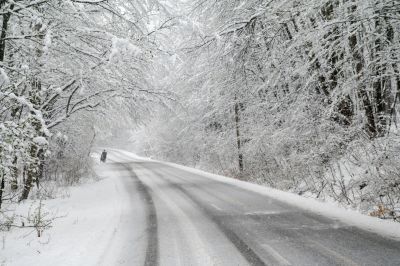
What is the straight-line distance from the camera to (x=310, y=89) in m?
12.6

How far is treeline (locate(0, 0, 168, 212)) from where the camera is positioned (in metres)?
5.96

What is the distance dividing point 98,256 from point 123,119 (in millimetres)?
8772

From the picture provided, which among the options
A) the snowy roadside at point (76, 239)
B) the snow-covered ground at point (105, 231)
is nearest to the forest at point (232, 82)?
the snow-covered ground at point (105, 231)

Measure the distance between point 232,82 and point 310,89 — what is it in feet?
14.8

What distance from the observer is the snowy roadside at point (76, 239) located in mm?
5379

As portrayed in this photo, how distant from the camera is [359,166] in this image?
9.70m

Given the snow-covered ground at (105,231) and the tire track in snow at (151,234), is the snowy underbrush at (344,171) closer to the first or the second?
the snow-covered ground at (105,231)

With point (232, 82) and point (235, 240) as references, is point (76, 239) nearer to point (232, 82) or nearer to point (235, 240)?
point (235, 240)

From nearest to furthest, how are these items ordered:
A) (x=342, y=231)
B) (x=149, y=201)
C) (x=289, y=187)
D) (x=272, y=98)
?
(x=342, y=231)
(x=149, y=201)
(x=289, y=187)
(x=272, y=98)

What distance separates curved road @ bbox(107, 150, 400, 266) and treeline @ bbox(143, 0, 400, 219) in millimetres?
1750

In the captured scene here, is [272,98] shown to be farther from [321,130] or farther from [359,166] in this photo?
[359,166]

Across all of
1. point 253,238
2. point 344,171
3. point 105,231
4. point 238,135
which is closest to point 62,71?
point 105,231

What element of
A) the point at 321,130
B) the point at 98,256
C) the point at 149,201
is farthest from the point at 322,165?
the point at 98,256

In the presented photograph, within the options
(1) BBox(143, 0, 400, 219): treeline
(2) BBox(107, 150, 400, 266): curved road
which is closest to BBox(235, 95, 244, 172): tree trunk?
→ (1) BBox(143, 0, 400, 219): treeline
